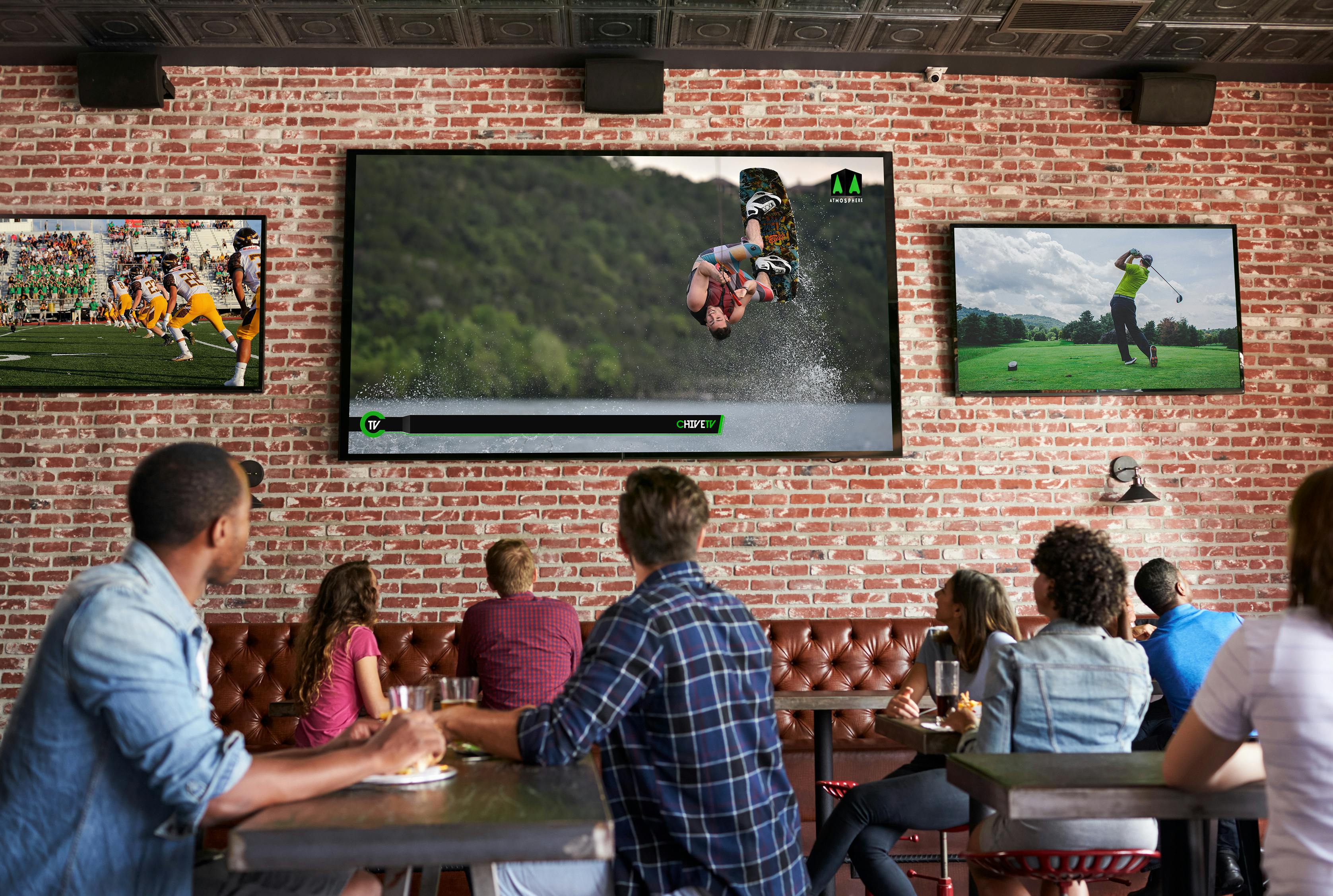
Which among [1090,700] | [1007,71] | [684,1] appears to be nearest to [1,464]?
[684,1]

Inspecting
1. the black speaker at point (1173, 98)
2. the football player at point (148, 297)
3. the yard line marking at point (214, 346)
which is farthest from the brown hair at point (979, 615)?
the football player at point (148, 297)

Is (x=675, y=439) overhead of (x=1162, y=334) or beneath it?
beneath

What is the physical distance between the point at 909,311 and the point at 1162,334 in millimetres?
1243

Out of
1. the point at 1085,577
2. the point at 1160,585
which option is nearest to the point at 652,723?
the point at 1085,577

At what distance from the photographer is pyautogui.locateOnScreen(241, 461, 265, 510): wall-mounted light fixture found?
15.2 ft

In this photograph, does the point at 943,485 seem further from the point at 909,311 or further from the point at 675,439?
the point at 675,439

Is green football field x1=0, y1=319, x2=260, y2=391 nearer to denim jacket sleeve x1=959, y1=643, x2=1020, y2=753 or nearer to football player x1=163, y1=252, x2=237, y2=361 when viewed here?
football player x1=163, y1=252, x2=237, y2=361

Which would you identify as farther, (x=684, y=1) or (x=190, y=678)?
(x=684, y=1)

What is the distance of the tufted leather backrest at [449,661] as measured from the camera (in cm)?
426

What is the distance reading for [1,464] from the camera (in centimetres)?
471

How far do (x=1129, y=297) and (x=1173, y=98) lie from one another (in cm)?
100

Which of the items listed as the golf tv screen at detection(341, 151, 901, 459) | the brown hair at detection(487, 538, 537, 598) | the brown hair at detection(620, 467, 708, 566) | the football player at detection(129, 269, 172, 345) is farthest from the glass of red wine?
the football player at detection(129, 269, 172, 345)

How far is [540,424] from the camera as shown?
4.77 meters

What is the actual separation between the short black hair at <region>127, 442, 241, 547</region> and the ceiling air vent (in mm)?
4023
